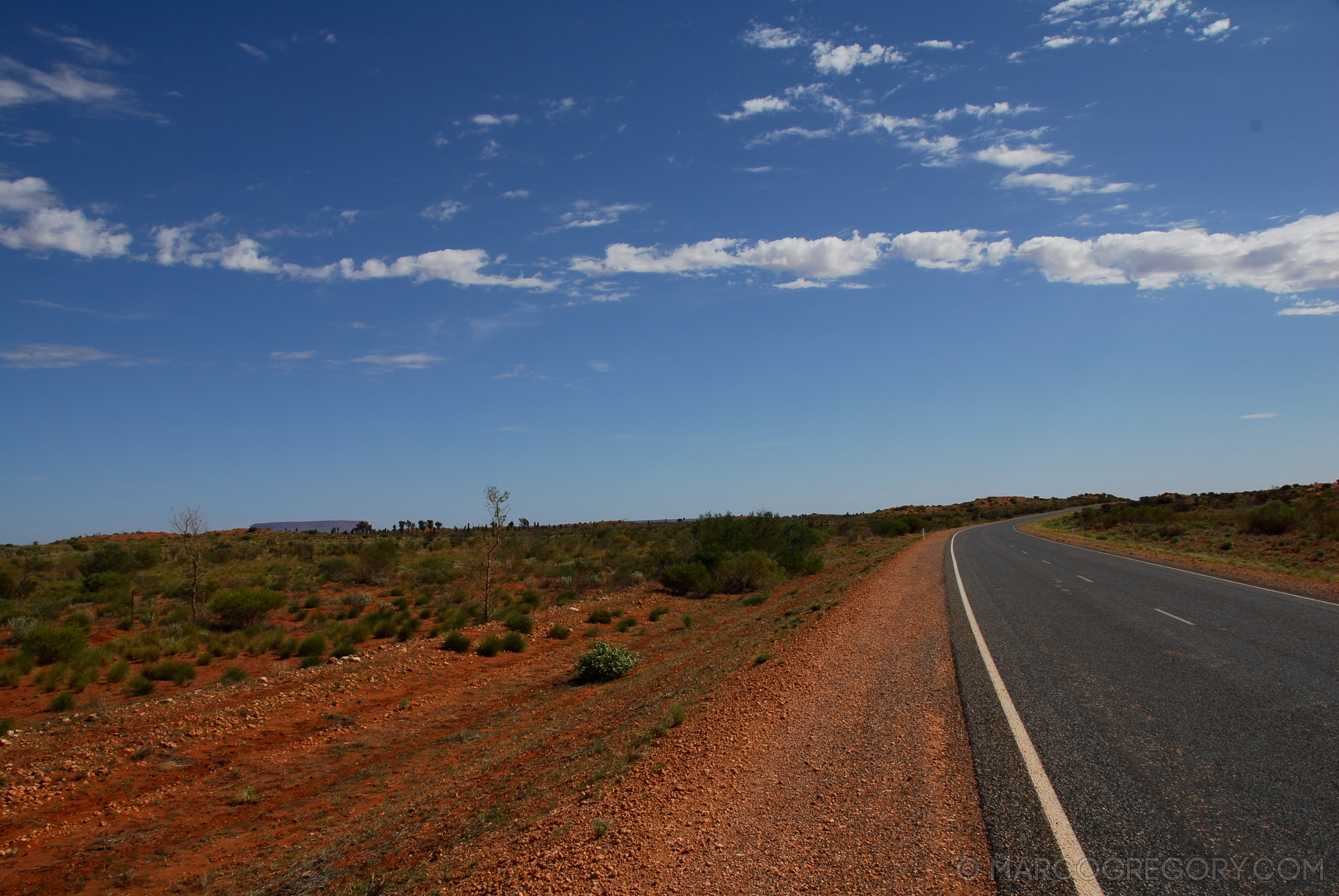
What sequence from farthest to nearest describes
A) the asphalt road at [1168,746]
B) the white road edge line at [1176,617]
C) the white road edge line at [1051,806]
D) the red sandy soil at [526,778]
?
the white road edge line at [1176,617], the red sandy soil at [526,778], the asphalt road at [1168,746], the white road edge line at [1051,806]

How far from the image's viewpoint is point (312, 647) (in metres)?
17.4

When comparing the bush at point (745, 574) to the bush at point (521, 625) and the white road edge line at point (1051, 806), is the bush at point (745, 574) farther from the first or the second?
the white road edge line at point (1051, 806)

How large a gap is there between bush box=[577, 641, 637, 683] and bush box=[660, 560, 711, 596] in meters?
12.6

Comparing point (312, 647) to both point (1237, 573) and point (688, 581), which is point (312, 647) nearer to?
point (688, 581)

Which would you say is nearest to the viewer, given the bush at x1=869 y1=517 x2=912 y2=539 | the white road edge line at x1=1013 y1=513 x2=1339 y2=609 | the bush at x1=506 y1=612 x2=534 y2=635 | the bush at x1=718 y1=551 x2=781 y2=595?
the white road edge line at x1=1013 y1=513 x2=1339 y2=609

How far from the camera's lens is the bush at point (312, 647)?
17266mm

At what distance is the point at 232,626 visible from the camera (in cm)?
2100

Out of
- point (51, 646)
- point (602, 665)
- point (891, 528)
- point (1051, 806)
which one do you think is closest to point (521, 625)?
point (602, 665)

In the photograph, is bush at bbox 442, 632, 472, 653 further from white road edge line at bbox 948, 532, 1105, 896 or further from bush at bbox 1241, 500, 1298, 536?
bush at bbox 1241, 500, 1298, 536

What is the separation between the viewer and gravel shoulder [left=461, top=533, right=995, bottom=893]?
4.12m

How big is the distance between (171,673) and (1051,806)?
17394mm

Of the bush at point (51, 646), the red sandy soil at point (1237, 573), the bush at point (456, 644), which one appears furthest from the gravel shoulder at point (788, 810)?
the bush at point (51, 646)

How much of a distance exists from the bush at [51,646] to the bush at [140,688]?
2896 mm

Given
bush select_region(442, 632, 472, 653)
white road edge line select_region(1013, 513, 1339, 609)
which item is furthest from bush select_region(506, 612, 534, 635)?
white road edge line select_region(1013, 513, 1339, 609)
